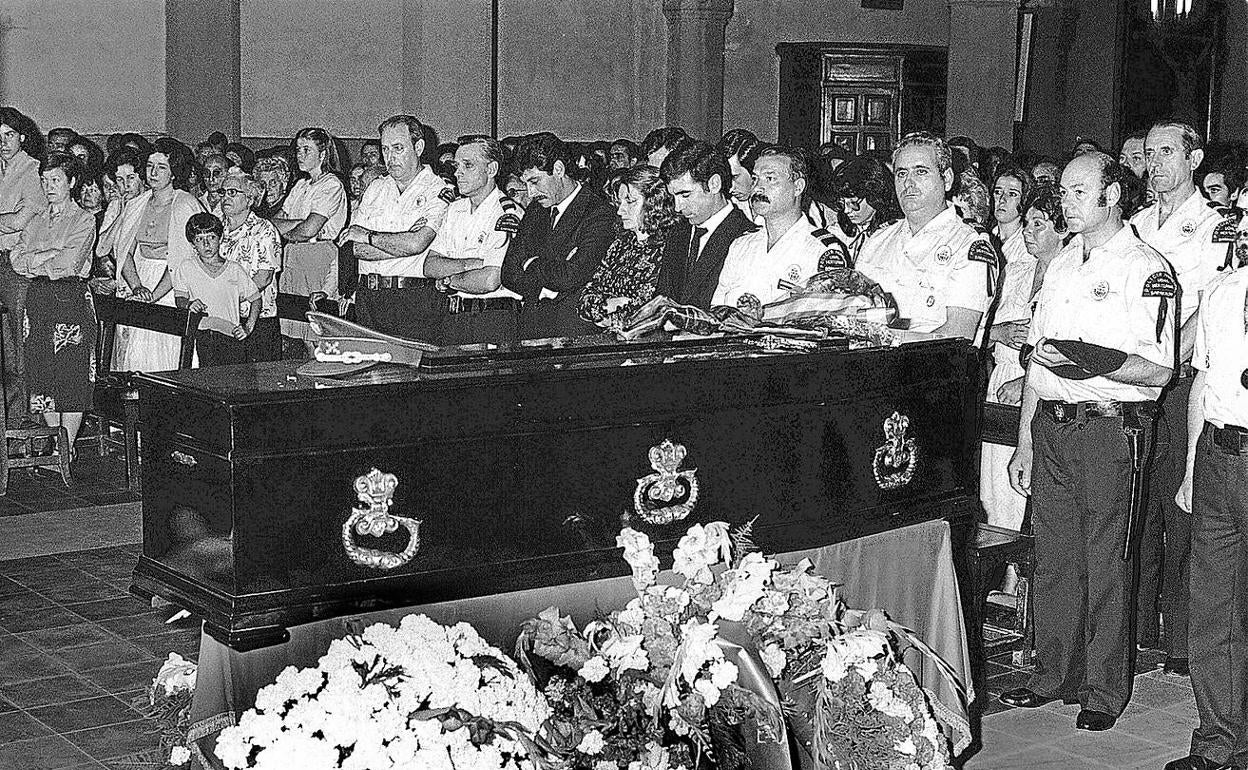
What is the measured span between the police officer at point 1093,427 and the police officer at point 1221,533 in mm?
276

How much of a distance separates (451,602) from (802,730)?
2.71ft

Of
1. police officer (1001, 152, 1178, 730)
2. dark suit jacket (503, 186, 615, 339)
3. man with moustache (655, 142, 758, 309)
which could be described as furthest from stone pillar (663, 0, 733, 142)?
police officer (1001, 152, 1178, 730)

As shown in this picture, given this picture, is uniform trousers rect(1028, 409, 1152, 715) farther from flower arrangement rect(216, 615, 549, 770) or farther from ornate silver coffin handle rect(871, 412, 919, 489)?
flower arrangement rect(216, 615, 549, 770)

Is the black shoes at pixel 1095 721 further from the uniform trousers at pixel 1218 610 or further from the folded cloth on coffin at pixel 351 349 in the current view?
the folded cloth on coffin at pixel 351 349

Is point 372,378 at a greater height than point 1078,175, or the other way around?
point 1078,175

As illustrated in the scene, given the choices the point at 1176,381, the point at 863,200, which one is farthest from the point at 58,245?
the point at 1176,381

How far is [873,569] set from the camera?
3.99m

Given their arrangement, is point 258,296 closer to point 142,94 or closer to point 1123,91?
point 142,94

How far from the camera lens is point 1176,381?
5.60 m

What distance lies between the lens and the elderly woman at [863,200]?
7.49 meters

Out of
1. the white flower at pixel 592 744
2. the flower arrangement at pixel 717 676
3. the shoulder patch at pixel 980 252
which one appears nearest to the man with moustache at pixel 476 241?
the shoulder patch at pixel 980 252

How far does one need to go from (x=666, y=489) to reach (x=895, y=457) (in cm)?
72

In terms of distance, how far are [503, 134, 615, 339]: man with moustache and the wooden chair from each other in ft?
4.90

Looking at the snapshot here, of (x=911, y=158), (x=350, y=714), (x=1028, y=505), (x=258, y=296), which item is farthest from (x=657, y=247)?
(x=258, y=296)
